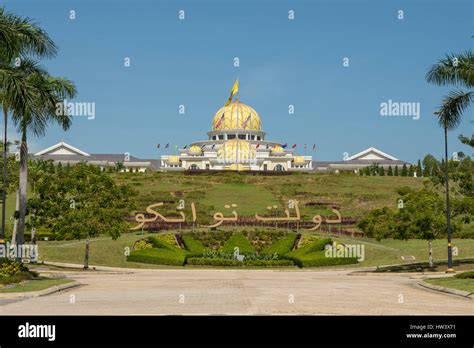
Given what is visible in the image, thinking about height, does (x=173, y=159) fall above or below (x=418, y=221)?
above

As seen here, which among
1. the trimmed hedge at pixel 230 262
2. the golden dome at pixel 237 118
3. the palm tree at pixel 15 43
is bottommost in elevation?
the trimmed hedge at pixel 230 262

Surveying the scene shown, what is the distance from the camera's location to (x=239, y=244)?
Result: 46.8m

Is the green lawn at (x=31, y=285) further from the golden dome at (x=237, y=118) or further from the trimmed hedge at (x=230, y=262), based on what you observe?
the golden dome at (x=237, y=118)

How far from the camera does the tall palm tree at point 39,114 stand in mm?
25984

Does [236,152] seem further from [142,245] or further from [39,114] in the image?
[39,114]

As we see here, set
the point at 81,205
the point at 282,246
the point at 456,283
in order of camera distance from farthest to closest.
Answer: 1. the point at 282,246
2. the point at 81,205
3. the point at 456,283

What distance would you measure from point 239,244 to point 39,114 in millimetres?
23669

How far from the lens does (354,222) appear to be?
5888 centimetres

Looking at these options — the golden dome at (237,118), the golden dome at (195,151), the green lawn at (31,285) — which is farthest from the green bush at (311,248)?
the golden dome at (195,151)

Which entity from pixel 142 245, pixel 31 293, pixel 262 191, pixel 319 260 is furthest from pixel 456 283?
pixel 262 191

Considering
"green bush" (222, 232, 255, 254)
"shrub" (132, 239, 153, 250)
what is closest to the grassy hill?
"green bush" (222, 232, 255, 254)
